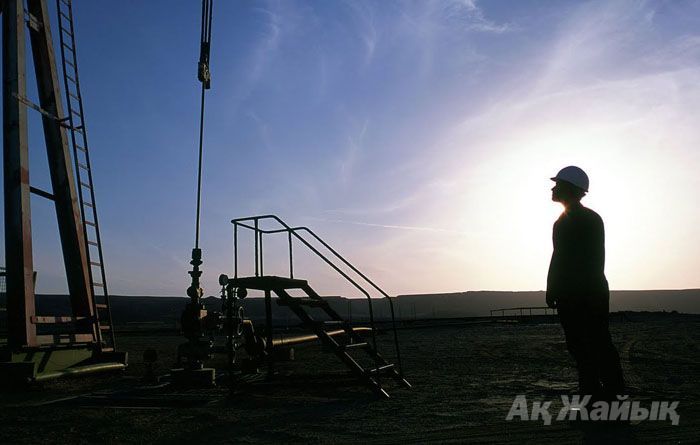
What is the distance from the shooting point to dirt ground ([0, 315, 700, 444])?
4418 mm

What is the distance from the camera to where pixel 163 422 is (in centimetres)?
529

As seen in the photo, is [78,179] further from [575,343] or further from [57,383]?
[575,343]

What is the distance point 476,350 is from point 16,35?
11869mm

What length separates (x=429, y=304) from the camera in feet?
403

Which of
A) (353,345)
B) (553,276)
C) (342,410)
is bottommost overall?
(342,410)

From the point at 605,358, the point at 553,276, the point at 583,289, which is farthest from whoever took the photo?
the point at 553,276

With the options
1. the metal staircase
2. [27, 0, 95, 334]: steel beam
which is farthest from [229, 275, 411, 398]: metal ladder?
[27, 0, 95, 334]: steel beam

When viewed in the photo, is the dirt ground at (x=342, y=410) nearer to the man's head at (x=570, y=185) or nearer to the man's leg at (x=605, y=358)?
the man's leg at (x=605, y=358)

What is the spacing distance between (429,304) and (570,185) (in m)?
120

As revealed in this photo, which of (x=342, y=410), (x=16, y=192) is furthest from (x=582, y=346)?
(x=16, y=192)

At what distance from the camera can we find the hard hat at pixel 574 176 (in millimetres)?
5324

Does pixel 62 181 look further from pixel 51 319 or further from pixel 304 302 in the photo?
pixel 304 302

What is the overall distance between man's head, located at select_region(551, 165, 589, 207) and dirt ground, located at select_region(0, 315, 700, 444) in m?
2.08

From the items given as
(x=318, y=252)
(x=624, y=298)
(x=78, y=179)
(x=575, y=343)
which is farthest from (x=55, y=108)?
(x=624, y=298)
